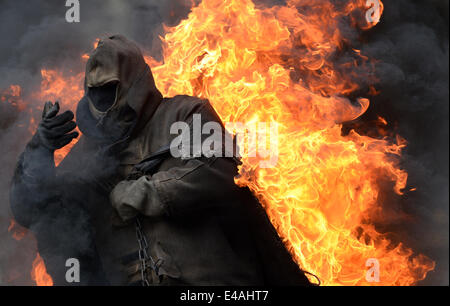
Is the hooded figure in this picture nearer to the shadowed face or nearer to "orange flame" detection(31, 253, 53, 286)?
the shadowed face

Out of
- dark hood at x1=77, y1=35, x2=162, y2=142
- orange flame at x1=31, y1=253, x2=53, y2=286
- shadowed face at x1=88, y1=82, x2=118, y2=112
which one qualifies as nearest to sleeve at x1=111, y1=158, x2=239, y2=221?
dark hood at x1=77, y1=35, x2=162, y2=142

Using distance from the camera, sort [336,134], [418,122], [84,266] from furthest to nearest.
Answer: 1. [418,122]
2. [336,134]
3. [84,266]

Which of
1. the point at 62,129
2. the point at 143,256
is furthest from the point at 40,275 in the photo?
the point at 62,129

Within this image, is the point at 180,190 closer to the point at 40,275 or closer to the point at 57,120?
the point at 57,120

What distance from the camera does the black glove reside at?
4.23 m

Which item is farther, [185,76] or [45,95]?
[45,95]

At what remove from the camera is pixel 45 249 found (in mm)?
4531

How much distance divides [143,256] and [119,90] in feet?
3.39

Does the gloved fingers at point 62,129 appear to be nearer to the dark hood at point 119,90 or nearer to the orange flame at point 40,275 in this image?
the dark hood at point 119,90

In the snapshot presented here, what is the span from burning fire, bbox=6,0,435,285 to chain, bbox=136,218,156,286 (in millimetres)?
810

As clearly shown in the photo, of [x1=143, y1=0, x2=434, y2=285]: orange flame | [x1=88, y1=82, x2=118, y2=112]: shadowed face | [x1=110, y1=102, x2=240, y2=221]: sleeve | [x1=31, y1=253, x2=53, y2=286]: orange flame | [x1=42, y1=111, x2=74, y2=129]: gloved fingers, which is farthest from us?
[x1=31, y1=253, x2=53, y2=286]: orange flame

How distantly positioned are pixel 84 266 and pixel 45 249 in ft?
0.93
